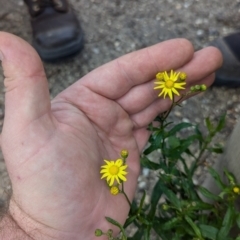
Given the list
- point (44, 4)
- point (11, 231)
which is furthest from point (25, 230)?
point (44, 4)

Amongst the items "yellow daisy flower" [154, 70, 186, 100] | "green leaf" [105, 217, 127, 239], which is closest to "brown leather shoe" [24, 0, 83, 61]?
"yellow daisy flower" [154, 70, 186, 100]

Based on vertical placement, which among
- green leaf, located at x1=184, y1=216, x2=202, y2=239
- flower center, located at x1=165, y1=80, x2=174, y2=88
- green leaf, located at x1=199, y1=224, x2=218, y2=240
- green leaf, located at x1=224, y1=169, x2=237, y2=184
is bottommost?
green leaf, located at x1=199, y1=224, x2=218, y2=240

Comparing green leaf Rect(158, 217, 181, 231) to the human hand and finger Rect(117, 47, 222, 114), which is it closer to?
the human hand

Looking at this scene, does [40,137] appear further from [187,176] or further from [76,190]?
[187,176]

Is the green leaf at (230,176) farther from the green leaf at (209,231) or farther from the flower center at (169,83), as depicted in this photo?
the flower center at (169,83)

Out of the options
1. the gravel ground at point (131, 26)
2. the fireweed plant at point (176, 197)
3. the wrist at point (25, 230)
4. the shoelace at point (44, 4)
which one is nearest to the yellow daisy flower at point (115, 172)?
the fireweed plant at point (176, 197)

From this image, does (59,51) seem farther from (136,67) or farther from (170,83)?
(170,83)
